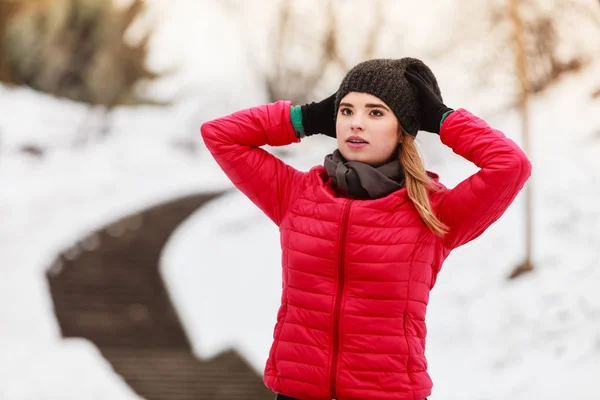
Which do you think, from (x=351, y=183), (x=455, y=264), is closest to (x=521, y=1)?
(x=455, y=264)

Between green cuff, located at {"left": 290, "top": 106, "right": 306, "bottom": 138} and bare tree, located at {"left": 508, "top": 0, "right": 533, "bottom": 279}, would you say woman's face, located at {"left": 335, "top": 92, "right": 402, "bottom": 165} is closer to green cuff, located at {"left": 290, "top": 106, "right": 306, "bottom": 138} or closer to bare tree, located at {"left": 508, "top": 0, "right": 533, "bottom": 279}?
green cuff, located at {"left": 290, "top": 106, "right": 306, "bottom": 138}

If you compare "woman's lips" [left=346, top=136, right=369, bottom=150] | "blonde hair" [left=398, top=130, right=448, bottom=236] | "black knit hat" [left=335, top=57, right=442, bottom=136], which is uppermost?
"black knit hat" [left=335, top=57, right=442, bottom=136]

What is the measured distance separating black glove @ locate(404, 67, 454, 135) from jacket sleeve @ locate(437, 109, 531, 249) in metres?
0.05

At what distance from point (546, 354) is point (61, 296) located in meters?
3.65

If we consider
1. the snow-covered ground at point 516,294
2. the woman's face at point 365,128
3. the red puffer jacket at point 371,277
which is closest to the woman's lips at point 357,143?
the woman's face at point 365,128

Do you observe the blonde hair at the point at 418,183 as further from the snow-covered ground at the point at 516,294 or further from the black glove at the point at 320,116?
the snow-covered ground at the point at 516,294

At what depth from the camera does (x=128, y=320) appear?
5.49 meters

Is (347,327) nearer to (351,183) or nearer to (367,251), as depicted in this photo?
(367,251)

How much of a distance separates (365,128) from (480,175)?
8.8 inches

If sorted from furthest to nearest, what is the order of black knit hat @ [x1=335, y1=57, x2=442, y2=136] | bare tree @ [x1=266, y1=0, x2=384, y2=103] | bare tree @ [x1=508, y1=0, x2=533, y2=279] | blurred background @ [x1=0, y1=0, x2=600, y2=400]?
bare tree @ [x1=266, y1=0, x2=384, y2=103] < bare tree @ [x1=508, y1=0, x2=533, y2=279] < blurred background @ [x1=0, y1=0, x2=600, y2=400] < black knit hat @ [x1=335, y1=57, x2=442, y2=136]

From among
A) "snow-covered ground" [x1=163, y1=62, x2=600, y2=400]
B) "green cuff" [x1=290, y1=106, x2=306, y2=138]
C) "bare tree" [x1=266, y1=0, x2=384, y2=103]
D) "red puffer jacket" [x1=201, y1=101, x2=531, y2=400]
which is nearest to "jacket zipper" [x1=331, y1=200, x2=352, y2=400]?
"red puffer jacket" [x1=201, y1=101, x2=531, y2=400]

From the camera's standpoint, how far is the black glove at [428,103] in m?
1.39

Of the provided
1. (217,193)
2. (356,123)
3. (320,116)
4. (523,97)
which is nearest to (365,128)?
(356,123)

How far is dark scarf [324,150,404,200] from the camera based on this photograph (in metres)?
1.36
